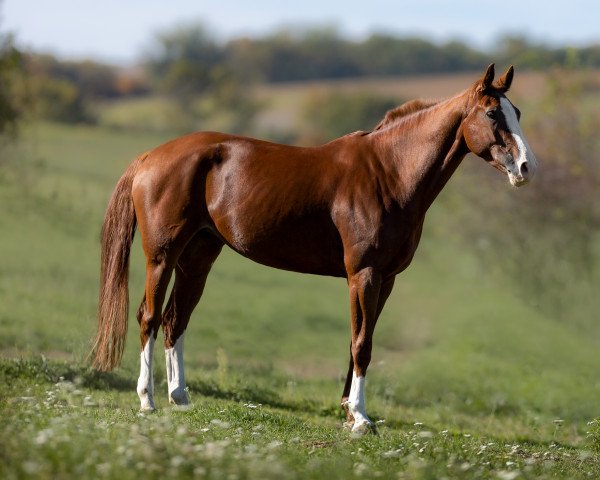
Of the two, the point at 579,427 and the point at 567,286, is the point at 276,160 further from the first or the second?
the point at 567,286

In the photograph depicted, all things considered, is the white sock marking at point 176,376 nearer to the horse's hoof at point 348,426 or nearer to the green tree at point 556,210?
the horse's hoof at point 348,426

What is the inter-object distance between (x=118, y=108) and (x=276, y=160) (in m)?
73.6

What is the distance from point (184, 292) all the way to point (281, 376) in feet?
14.4

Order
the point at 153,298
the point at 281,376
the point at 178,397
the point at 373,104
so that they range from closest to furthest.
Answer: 1. the point at 153,298
2. the point at 178,397
3. the point at 281,376
4. the point at 373,104

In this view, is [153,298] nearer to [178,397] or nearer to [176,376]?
[176,376]

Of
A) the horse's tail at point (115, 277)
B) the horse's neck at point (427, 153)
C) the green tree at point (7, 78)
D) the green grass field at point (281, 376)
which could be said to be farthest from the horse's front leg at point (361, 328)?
the green tree at point (7, 78)

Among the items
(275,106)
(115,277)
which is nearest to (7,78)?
(115,277)

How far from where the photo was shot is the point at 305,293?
2453cm

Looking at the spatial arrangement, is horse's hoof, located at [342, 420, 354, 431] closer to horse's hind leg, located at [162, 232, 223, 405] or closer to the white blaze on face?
horse's hind leg, located at [162, 232, 223, 405]

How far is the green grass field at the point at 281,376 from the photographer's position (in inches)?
251

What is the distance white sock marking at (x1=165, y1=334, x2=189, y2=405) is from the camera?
9430 millimetres

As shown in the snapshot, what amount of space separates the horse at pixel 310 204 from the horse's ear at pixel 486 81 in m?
0.01

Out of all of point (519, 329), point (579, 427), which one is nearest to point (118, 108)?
point (519, 329)

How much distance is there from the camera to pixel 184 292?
382 inches
